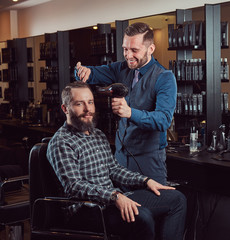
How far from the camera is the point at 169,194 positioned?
2412mm

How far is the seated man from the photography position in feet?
7.29

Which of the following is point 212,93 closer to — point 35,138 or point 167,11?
point 167,11

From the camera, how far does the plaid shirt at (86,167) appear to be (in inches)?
89.6

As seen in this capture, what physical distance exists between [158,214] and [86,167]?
1.59 ft

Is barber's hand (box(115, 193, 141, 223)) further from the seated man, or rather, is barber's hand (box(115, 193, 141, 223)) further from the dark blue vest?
the dark blue vest

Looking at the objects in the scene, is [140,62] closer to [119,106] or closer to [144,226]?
[119,106]

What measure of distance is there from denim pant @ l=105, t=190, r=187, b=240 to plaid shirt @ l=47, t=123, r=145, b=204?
87mm

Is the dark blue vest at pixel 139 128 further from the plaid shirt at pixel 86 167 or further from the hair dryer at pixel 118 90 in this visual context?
the hair dryer at pixel 118 90

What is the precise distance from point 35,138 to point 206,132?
308 cm

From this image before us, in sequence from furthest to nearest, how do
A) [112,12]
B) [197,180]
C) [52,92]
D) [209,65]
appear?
[52,92] → [112,12] → [209,65] → [197,180]

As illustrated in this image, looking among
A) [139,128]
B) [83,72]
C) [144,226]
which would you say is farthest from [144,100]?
[144,226]

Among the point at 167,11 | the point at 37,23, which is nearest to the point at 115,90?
the point at 167,11

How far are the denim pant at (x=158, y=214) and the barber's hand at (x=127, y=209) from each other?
5cm

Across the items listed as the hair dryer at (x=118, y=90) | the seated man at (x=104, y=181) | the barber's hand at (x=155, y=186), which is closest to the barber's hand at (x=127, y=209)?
the seated man at (x=104, y=181)
